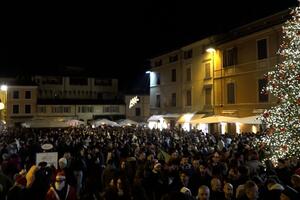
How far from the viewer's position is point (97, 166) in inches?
444

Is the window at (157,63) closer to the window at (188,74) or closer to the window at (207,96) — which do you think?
the window at (188,74)

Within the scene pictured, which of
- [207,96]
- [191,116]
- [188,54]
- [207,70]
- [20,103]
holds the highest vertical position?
[188,54]

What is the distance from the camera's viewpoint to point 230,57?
102 ft

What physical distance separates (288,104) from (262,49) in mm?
15078

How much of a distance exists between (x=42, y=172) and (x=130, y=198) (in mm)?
2410

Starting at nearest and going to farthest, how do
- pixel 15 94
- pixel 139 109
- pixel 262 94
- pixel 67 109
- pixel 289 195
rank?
1. pixel 289 195
2. pixel 262 94
3. pixel 15 94
4. pixel 67 109
5. pixel 139 109

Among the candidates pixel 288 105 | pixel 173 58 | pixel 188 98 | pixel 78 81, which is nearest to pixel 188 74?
pixel 188 98

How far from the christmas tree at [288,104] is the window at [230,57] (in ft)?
56.3

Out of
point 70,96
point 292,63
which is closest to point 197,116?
point 292,63

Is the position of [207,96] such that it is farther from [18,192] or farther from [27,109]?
[27,109]

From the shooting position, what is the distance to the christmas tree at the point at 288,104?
12.5 metres

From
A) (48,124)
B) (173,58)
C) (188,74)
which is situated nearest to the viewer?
(188,74)

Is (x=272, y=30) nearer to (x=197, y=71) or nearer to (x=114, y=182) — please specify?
(x=197, y=71)

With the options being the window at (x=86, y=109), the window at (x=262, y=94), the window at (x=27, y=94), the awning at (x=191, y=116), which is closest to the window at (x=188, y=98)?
the awning at (x=191, y=116)
